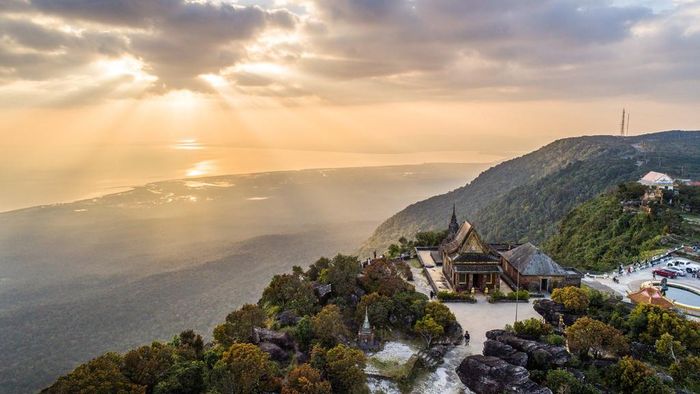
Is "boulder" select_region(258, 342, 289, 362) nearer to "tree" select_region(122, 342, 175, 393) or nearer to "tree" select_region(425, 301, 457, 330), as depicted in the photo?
"tree" select_region(122, 342, 175, 393)

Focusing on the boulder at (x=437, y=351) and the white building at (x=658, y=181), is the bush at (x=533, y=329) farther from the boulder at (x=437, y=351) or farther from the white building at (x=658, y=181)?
the white building at (x=658, y=181)

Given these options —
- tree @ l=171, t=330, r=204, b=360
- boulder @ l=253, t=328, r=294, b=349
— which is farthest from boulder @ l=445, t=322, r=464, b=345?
tree @ l=171, t=330, r=204, b=360

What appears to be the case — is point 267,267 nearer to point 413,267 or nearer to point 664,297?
point 413,267

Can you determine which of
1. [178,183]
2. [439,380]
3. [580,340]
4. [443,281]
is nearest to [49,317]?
[443,281]

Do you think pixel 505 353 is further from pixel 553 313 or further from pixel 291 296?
pixel 291 296

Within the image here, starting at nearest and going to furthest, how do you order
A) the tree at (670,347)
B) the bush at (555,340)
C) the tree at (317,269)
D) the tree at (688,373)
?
the tree at (688,373) → the tree at (670,347) → the bush at (555,340) → the tree at (317,269)

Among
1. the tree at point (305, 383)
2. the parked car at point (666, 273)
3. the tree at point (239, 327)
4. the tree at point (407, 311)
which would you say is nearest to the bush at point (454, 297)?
the tree at point (407, 311)

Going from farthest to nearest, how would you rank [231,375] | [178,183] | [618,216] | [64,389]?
[178,183] < [618,216] < [231,375] < [64,389]
